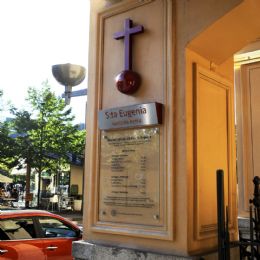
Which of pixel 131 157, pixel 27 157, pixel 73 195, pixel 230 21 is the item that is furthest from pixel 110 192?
pixel 73 195

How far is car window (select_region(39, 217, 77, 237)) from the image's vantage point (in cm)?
761

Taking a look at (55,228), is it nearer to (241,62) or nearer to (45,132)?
(241,62)

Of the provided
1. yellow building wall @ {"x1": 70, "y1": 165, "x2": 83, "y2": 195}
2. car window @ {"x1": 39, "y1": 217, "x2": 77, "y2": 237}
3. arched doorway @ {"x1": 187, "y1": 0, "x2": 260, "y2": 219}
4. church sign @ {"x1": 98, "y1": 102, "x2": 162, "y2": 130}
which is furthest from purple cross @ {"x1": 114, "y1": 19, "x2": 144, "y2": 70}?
yellow building wall @ {"x1": 70, "y1": 165, "x2": 83, "y2": 195}

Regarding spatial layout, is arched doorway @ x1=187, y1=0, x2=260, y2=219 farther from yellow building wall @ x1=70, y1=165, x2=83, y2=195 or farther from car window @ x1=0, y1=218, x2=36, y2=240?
yellow building wall @ x1=70, y1=165, x2=83, y2=195

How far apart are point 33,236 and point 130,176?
13.8ft

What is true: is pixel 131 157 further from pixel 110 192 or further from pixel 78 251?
pixel 78 251

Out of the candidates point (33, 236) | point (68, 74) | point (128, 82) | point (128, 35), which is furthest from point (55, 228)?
point (128, 35)

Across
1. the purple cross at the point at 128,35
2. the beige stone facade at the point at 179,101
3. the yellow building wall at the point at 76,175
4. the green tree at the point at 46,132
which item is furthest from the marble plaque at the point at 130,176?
the yellow building wall at the point at 76,175

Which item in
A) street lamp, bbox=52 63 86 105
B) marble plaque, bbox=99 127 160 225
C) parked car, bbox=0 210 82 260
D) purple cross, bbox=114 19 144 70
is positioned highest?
street lamp, bbox=52 63 86 105

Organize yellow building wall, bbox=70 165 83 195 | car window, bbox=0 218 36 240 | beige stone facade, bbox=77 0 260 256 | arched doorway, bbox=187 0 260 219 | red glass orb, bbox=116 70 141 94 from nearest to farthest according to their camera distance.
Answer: beige stone facade, bbox=77 0 260 256, arched doorway, bbox=187 0 260 219, red glass orb, bbox=116 70 141 94, car window, bbox=0 218 36 240, yellow building wall, bbox=70 165 83 195

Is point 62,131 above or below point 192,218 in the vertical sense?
above

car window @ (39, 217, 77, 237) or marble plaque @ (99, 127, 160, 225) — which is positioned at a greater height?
marble plaque @ (99, 127, 160, 225)

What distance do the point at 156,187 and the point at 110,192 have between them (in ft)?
1.91

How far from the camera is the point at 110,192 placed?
3963 millimetres
